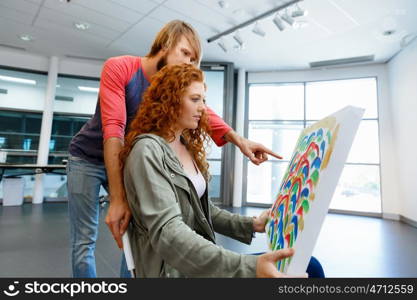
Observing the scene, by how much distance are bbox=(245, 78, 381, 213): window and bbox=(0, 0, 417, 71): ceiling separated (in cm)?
76

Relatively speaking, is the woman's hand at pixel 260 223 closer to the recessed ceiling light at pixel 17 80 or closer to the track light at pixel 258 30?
the track light at pixel 258 30

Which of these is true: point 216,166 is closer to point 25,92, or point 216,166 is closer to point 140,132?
point 25,92

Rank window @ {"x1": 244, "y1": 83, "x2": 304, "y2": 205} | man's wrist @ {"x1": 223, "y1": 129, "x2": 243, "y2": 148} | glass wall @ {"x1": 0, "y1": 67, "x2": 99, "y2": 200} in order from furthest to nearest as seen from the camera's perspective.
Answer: window @ {"x1": 244, "y1": 83, "x2": 304, "y2": 205}, glass wall @ {"x1": 0, "y1": 67, "x2": 99, "y2": 200}, man's wrist @ {"x1": 223, "y1": 129, "x2": 243, "y2": 148}

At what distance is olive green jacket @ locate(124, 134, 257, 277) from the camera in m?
0.52

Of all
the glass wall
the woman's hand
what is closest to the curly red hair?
the woman's hand

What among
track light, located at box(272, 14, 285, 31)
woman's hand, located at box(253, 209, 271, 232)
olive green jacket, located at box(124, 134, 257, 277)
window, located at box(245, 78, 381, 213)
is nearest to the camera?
olive green jacket, located at box(124, 134, 257, 277)

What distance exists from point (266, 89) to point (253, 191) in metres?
2.34

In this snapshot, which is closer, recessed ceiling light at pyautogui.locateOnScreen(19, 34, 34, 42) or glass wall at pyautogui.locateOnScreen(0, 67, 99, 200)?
recessed ceiling light at pyautogui.locateOnScreen(19, 34, 34, 42)

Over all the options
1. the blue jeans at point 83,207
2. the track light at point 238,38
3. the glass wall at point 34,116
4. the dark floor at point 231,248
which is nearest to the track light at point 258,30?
the track light at point 238,38

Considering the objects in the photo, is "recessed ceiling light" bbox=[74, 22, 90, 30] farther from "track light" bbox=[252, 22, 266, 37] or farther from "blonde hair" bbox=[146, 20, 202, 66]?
"blonde hair" bbox=[146, 20, 202, 66]

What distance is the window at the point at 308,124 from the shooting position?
4891 millimetres

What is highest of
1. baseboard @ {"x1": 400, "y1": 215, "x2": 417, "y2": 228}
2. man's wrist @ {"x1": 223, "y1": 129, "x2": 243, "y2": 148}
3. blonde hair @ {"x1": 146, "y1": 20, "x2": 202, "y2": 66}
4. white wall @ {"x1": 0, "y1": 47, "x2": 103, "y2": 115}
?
white wall @ {"x1": 0, "y1": 47, "x2": 103, "y2": 115}

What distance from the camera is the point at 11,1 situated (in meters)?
3.36

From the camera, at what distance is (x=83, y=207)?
3.34 feet
